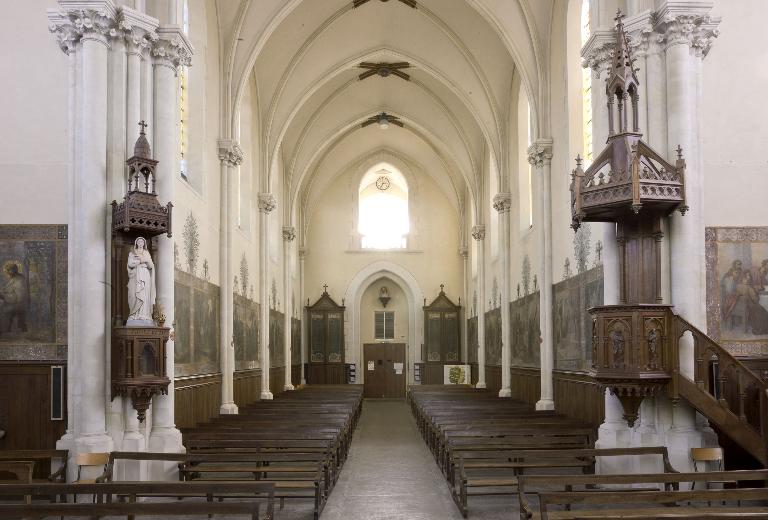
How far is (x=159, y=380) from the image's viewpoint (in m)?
11.5

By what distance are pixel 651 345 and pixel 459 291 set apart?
25971 millimetres

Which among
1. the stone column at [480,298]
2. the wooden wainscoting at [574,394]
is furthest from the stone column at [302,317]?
the wooden wainscoting at [574,394]

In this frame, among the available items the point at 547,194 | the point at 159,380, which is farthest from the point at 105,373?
the point at 547,194

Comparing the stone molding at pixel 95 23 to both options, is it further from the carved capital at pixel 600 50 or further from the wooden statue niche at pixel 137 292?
the carved capital at pixel 600 50

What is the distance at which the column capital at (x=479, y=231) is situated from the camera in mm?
30312

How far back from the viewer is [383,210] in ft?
124

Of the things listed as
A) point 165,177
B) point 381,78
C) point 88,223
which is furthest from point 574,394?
point 381,78

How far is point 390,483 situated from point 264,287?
12533mm

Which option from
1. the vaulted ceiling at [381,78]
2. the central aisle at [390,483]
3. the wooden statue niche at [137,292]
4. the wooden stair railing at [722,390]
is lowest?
the central aisle at [390,483]

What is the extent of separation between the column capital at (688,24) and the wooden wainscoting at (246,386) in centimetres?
1337

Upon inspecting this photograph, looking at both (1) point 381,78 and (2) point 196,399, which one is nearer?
(2) point 196,399

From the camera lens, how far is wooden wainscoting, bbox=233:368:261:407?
2117cm

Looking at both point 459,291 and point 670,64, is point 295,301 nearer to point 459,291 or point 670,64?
point 459,291

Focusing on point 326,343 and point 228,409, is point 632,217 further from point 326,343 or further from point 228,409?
point 326,343
